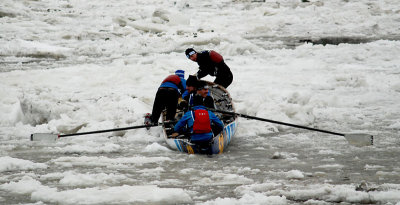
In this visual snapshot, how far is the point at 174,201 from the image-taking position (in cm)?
483

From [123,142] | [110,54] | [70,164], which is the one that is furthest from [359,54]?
[70,164]

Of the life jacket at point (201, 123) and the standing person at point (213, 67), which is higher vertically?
the standing person at point (213, 67)

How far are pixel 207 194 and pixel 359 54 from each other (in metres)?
11.6

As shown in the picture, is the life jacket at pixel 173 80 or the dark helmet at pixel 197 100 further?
the life jacket at pixel 173 80

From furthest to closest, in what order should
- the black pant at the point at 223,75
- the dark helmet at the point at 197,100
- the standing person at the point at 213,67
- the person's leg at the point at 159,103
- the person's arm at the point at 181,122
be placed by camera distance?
1. the black pant at the point at 223,75
2. the standing person at the point at 213,67
3. the person's leg at the point at 159,103
4. the dark helmet at the point at 197,100
5. the person's arm at the point at 181,122

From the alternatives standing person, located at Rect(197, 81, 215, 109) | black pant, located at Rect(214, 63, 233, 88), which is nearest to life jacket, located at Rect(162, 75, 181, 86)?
standing person, located at Rect(197, 81, 215, 109)

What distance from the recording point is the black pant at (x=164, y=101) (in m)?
8.02

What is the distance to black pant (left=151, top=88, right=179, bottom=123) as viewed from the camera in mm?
8016

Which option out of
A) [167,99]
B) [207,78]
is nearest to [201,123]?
[167,99]

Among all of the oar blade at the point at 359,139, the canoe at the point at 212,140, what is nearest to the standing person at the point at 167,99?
the canoe at the point at 212,140

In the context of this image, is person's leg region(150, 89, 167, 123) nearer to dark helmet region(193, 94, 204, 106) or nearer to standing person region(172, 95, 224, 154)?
dark helmet region(193, 94, 204, 106)

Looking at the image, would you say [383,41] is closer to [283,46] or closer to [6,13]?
[283,46]

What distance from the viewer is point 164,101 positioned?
26.3 ft

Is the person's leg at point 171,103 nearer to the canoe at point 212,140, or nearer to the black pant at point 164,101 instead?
the black pant at point 164,101
